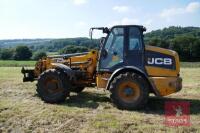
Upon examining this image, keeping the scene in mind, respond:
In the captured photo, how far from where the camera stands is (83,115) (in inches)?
380

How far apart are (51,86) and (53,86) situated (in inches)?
2.5

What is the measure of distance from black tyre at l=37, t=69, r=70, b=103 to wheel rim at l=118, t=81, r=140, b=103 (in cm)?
191

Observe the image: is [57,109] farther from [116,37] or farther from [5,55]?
[5,55]

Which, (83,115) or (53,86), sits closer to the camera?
(83,115)

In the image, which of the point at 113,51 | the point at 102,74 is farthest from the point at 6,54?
the point at 113,51

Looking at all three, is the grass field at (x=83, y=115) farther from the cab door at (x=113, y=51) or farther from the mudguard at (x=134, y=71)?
the cab door at (x=113, y=51)

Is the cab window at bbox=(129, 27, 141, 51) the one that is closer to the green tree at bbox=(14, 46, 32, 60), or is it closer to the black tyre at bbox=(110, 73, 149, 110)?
the black tyre at bbox=(110, 73, 149, 110)

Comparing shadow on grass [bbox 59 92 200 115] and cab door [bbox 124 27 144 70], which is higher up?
cab door [bbox 124 27 144 70]

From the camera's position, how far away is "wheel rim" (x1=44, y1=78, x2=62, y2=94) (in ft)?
38.9

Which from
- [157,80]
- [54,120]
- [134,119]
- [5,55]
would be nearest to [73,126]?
[54,120]

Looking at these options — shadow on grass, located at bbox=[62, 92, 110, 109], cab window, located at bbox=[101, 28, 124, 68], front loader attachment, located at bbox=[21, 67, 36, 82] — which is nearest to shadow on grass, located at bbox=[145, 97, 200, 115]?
shadow on grass, located at bbox=[62, 92, 110, 109]

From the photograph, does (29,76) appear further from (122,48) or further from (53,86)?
(122,48)

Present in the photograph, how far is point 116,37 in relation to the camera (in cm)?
1117

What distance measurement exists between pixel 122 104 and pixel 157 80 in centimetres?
Answer: 120
